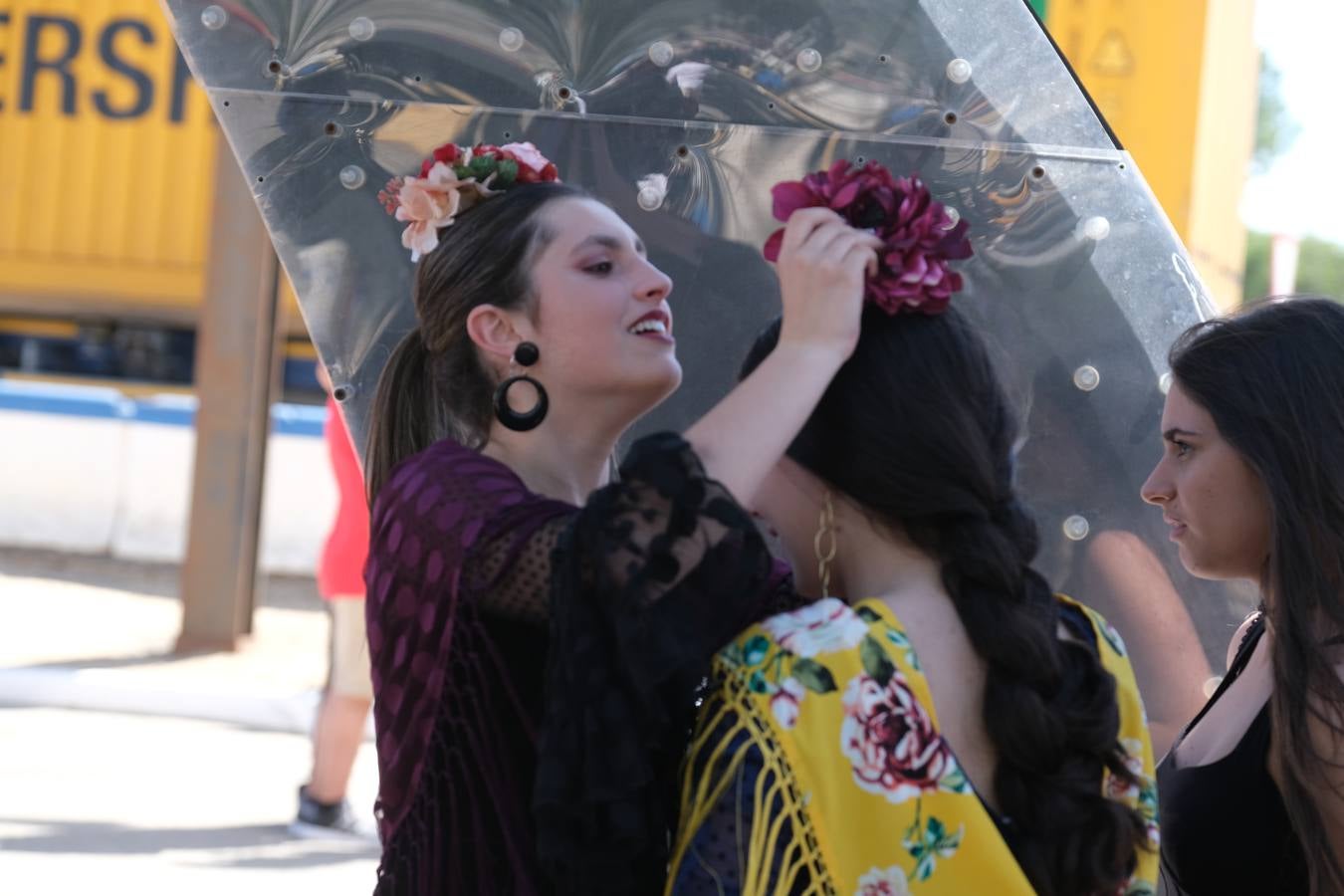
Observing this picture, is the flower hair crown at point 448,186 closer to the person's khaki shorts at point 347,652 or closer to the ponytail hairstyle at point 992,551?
the ponytail hairstyle at point 992,551

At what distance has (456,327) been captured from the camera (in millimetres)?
1807

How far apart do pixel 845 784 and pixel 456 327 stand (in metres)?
0.71

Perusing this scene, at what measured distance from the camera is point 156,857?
4.82 m

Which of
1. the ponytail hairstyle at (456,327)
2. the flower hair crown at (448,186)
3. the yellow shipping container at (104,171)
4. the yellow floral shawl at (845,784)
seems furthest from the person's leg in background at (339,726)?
the yellow shipping container at (104,171)

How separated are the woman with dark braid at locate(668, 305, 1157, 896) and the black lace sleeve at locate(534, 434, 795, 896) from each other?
0.13ft

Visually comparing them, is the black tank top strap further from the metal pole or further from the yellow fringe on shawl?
the metal pole

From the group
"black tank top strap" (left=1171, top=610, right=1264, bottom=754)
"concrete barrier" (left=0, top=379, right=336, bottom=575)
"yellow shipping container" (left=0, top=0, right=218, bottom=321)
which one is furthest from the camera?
"yellow shipping container" (left=0, top=0, right=218, bottom=321)

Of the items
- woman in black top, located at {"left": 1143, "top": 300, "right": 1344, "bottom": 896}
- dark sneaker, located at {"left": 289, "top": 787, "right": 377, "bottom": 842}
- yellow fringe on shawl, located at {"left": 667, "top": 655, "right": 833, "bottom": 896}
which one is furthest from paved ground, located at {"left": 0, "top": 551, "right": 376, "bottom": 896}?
yellow fringe on shawl, located at {"left": 667, "top": 655, "right": 833, "bottom": 896}

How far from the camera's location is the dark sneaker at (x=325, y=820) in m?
5.02

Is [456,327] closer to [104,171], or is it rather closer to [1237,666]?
[1237,666]

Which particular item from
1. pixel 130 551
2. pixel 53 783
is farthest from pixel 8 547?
pixel 53 783

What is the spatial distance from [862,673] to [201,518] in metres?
7.15

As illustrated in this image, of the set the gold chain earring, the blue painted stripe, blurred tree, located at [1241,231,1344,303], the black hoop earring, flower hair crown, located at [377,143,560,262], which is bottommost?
the gold chain earring

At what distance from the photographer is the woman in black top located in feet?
5.59
